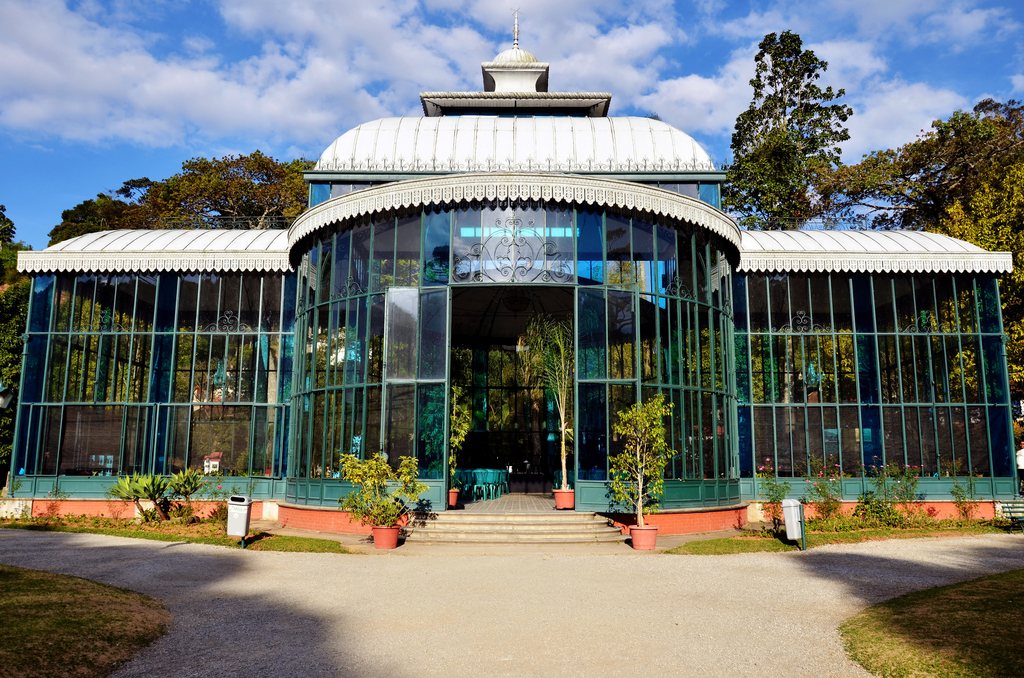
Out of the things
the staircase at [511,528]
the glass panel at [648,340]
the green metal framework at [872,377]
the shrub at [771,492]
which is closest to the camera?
the staircase at [511,528]

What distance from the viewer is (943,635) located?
6.53m

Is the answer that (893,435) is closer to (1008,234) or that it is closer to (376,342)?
(1008,234)

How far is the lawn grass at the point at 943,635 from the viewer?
5789 millimetres

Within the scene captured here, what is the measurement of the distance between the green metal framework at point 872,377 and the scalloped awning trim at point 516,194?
193 inches

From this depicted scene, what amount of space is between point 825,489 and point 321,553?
36.5 feet

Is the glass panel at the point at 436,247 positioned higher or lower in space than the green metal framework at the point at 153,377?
higher

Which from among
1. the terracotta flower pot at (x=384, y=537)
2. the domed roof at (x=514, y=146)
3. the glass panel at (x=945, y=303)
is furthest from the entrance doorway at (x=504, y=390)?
the glass panel at (x=945, y=303)

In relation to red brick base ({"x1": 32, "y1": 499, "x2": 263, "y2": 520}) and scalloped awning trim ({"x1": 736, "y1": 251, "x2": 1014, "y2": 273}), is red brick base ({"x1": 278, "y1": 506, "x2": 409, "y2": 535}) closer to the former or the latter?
red brick base ({"x1": 32, "y1": 499, "x2": 263, "y2": 520})

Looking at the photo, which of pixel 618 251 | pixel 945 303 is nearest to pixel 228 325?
pixel 618 251

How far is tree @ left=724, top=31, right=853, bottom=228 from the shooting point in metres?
32.2

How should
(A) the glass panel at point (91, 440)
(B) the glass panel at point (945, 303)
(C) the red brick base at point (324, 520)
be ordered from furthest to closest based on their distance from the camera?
(B) the glass panel at point (945, 303)
(A) the glass panel at point (91, 440)
(C) the red brick base at point (324, 520)

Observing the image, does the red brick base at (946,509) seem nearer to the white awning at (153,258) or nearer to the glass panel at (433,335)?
the glass panel at (433,335)

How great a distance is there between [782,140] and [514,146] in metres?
19.9

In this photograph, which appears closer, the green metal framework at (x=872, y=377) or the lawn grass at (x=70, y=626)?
the lawn grass at (x=70, y=626)
